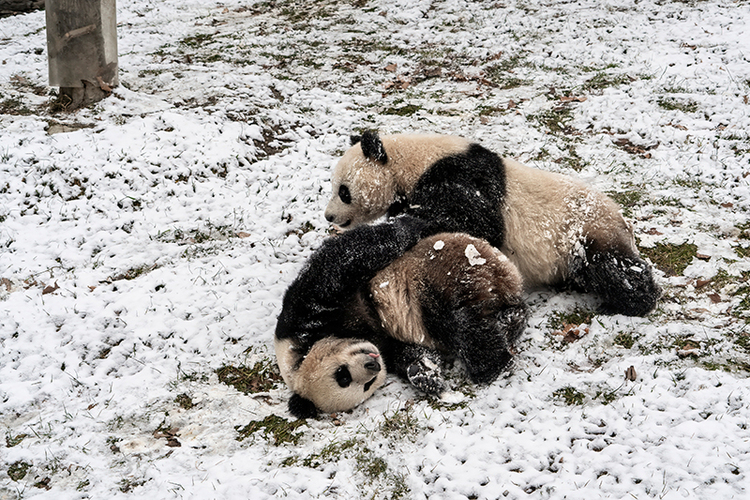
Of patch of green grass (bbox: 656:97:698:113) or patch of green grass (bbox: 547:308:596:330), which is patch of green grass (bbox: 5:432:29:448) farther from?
patch of green grass (bbox: 656:97:698:113)

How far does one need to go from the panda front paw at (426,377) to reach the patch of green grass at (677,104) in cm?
628

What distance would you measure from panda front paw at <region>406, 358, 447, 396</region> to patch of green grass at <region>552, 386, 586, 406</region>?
0.83m

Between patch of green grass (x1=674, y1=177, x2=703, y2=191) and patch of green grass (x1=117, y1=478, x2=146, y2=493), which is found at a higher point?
patch of green grass (x1=674, y1=177, x2=703, y2=191)

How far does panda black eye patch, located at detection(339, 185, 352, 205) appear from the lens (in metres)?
5.24

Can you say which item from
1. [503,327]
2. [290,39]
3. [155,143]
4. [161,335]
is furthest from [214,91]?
[503,327]

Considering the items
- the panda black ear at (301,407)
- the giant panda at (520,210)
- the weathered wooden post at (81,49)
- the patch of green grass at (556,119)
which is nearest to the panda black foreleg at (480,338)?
the giant panda at (520,210)

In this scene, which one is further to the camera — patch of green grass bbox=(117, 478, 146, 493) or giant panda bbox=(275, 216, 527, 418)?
giant panda bbox=(275, 216, 527, 418)

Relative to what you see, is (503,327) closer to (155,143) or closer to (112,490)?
(112,490)

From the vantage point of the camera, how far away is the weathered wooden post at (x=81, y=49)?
7422 millimetres

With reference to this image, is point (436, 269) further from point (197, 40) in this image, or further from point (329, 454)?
point (197, 40)

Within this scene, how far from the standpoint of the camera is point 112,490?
343cm

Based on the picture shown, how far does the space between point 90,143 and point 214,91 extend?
92.6 inches

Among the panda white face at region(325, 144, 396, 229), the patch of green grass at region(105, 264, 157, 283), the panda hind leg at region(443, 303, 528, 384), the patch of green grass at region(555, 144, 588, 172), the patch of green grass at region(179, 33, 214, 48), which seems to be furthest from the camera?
the patch of green grass at region(179, 33, 214, 48)

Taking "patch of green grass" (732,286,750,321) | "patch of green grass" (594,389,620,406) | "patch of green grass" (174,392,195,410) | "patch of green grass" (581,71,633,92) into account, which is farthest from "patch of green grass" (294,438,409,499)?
"patch of green grass" (581,71,633,92)
